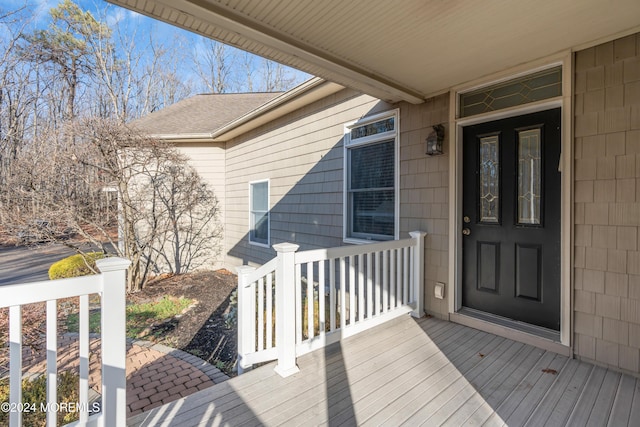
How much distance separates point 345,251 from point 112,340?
5.91ft

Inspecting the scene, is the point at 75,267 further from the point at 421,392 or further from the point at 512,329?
the point at 512,329

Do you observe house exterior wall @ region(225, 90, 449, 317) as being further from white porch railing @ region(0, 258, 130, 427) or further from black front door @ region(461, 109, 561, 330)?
white porch railing @ region(0, 258, 130, 427)

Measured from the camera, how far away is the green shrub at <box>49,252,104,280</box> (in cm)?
594

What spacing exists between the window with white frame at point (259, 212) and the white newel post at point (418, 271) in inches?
150

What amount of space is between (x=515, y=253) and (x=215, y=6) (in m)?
3.19

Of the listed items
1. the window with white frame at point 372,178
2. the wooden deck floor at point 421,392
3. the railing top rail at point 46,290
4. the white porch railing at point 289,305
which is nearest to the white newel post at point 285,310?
the white porch railing at point 289,305

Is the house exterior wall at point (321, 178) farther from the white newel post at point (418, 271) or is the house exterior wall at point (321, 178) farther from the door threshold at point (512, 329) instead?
the door threshold at point (512, 329)

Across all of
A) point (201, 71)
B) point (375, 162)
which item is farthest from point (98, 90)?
point (375, 162)

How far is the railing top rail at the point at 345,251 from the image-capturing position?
254cm

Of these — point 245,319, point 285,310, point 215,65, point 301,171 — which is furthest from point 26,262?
point 215,65

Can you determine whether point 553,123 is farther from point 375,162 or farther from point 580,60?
point 375,162

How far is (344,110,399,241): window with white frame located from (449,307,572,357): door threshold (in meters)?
1.21

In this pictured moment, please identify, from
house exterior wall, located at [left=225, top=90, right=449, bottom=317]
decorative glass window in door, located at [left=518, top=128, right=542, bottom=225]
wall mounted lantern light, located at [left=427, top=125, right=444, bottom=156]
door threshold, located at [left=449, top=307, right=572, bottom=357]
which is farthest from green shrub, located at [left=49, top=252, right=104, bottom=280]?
decorative glass window in door, located at [left=518, top=128, right=542, bottom=225]

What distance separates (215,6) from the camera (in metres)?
1.93
